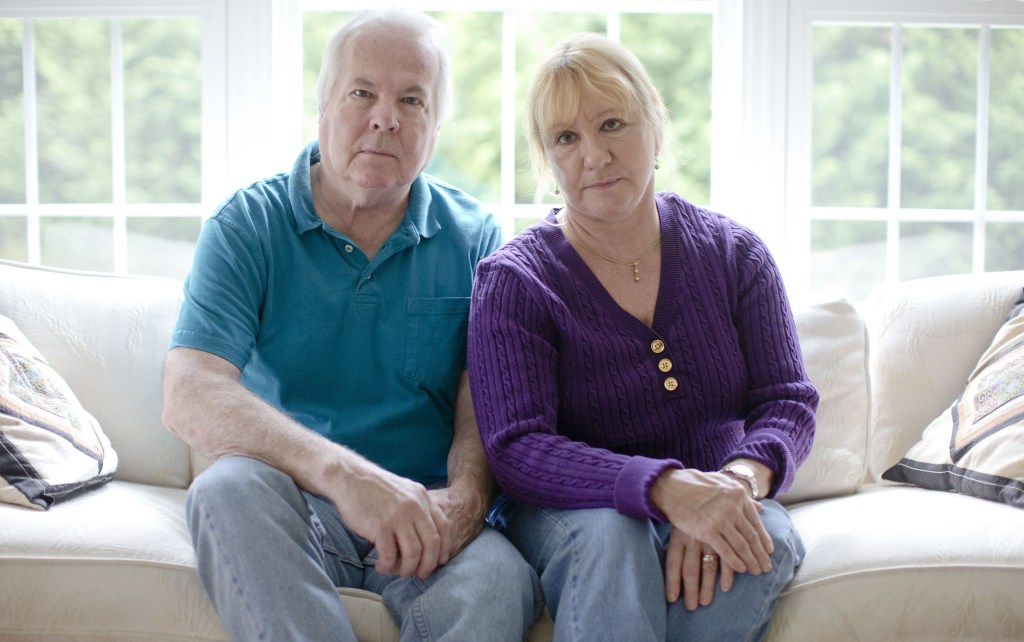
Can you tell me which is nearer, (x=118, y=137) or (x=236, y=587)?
(x=236, y=587)

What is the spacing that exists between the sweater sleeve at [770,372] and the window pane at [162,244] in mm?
1602

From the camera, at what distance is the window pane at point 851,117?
2705mm

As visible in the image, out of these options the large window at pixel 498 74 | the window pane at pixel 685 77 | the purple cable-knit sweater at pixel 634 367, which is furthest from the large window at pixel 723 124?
the window pane at pixel 685 77

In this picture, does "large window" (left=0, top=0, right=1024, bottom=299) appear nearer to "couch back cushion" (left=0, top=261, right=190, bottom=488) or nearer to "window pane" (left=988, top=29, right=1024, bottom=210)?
"window pane" (left=988, top=29, right=1024, bottom=210)

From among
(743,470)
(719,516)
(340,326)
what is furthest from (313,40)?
(719,516)

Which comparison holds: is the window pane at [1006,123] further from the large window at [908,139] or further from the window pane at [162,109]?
the window pane at [162,109]

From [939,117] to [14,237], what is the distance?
260cm

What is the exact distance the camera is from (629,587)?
55.2 inches

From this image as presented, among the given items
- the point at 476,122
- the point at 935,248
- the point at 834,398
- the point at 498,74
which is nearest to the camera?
the point at 834,398

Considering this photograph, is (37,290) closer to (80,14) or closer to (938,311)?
(80,14)

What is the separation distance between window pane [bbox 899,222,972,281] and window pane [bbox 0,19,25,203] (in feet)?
8.09

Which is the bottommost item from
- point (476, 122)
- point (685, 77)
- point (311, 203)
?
point (311, 203)

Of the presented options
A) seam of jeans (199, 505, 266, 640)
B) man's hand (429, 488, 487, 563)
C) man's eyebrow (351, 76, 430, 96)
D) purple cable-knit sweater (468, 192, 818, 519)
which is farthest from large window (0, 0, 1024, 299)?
seam of jeans (199, 505, 266, 640)

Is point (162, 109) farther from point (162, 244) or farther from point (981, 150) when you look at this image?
point (981, 150)
